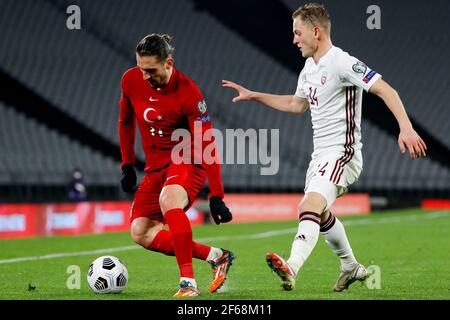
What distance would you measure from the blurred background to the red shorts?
14031 millimetres

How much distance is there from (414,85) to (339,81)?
22170 millimetres

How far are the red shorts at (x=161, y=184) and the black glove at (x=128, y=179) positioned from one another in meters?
0.10

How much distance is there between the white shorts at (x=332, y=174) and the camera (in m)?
6.65

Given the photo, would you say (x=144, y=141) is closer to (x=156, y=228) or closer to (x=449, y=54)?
(x=156, y=228)

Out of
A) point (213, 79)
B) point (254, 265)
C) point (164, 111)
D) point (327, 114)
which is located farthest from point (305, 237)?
point (213, 79)

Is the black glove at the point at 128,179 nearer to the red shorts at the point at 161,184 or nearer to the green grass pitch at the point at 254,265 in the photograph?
the red shorts at the point at 161,184

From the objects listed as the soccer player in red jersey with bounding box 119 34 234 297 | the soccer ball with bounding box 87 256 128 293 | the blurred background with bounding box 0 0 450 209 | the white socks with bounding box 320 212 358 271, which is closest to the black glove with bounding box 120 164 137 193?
the soccer player in red jersey with bounding box 119 34 234 297

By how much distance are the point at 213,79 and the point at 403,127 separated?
21203 mm

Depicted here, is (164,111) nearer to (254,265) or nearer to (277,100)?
(277,100)

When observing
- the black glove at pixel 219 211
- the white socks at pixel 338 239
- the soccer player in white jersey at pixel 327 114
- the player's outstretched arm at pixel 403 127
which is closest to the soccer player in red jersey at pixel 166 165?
the black glove at pixel 219 211

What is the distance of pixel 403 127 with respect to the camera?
6.14 m

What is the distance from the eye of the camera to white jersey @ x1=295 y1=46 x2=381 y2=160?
675 cm
